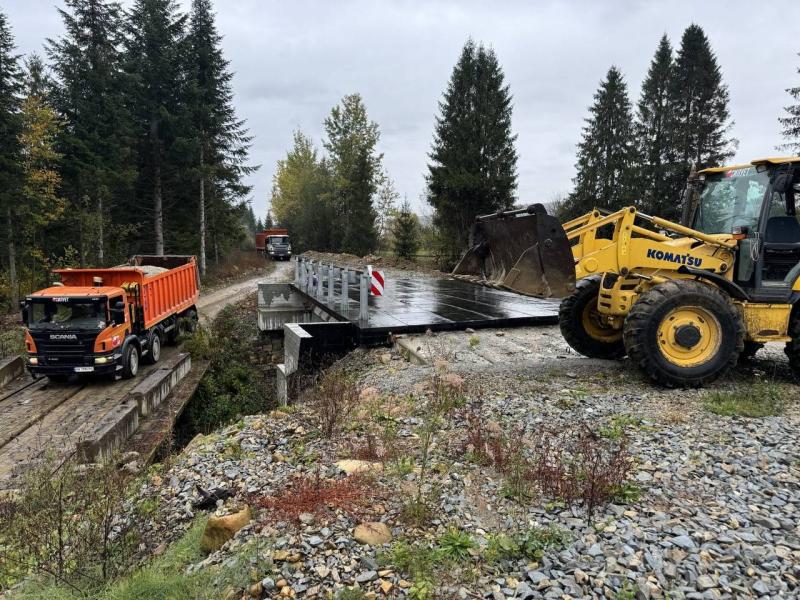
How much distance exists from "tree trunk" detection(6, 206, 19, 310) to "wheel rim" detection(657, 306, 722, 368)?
67.4ft

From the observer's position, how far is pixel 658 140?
30062 millimetres

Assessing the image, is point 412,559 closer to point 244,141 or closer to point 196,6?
point 244,141

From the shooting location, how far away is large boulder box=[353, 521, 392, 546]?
10.9ft

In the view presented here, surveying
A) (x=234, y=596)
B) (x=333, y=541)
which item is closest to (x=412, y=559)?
(x=333, y=541)

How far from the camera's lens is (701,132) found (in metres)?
29.3

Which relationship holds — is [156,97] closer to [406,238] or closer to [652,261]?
[406,238]

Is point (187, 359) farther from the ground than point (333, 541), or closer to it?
closer to it

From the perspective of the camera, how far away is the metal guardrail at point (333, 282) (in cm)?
1031

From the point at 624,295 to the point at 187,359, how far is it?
35.4 feet

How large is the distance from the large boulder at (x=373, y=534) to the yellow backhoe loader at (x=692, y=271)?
4.05 metres

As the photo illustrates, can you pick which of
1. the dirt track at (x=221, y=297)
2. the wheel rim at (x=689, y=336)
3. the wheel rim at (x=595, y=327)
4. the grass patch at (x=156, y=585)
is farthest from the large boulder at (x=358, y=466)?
the dirt track at (x=221, y=297)

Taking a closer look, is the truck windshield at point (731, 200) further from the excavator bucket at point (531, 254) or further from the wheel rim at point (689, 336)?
the excavator bucket at point (531, 254)

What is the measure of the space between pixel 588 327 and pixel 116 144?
2134 centimetres

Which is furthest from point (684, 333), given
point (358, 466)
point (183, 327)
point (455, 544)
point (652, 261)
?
point (183, 327)
